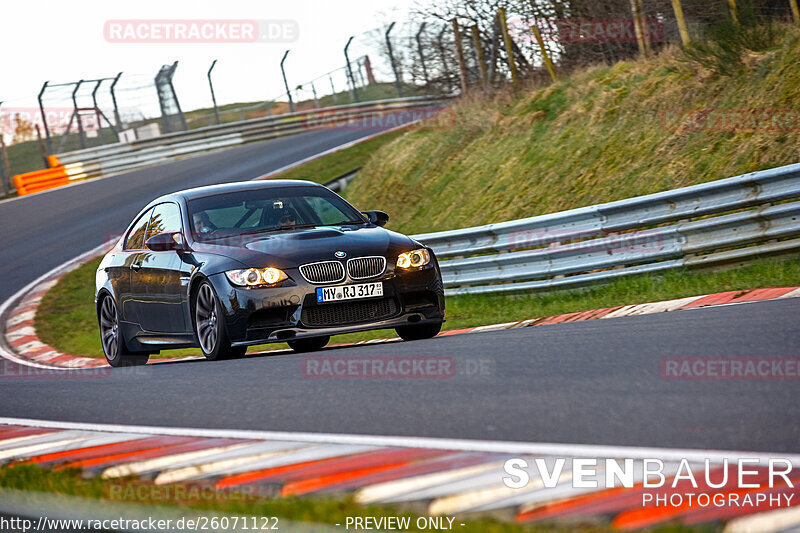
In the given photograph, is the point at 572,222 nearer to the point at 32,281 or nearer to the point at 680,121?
the point at 680,121

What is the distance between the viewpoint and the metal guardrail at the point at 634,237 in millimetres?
9477

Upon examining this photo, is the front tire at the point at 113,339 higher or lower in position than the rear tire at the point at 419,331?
higher

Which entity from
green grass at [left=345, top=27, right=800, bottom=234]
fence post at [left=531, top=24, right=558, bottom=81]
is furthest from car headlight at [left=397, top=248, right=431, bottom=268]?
fence post at [left=531, top=24, right=558, bottom=81]

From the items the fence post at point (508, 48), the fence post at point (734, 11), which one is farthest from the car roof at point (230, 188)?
the fence post at point (508, 48)

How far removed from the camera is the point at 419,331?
9.12m

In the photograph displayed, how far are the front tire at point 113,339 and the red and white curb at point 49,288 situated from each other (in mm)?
1537

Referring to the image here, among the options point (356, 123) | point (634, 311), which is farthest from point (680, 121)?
point (356, 123)

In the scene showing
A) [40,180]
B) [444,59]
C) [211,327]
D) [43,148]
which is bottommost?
[211,327]

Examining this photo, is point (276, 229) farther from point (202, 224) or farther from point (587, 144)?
point (587, 144)

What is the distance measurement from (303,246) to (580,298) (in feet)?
12.3
